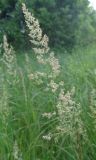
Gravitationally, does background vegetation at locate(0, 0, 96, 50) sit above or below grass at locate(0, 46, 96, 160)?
above

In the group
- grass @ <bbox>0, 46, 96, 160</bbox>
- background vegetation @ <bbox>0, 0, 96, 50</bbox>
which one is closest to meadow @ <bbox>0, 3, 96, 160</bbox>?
grass @ <bbox>0, 46, 96, 160</bbox>

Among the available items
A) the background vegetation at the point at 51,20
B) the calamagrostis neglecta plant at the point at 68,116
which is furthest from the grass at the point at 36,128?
the background vegetation at the point at 51,20

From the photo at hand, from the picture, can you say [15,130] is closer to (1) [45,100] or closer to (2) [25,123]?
(2) [25,123]

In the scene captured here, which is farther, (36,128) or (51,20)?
(51,20)

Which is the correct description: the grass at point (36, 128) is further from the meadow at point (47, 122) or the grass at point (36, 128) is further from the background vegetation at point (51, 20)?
the background vegetation at point (51, 20)

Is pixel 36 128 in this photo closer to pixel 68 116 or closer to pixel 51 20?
pixel 68 116

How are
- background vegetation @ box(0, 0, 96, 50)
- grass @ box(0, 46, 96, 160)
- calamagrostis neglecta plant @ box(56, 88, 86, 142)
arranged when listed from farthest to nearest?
1. background vegetation @ box(0, 0, 96, 50)
2. grass @ box(0, 46, 96, 160)
3. calamagrostis neglecta plant @ box(56, 88, 86, 142)

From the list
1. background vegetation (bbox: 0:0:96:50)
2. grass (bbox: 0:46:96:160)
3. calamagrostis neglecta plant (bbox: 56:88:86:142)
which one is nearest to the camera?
calamagrostis neglecta plant (bbox: 56:88:86:142)

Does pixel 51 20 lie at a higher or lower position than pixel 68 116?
higher

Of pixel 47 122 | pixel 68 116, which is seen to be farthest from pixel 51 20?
pixel 68 116

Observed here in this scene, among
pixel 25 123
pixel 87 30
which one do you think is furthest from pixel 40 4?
pixel 25 123

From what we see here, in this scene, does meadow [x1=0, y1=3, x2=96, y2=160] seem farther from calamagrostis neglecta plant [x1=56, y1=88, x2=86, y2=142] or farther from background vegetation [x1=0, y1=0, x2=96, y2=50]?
background vegetation [x1=0, y1=0, x2=96, y2=50]

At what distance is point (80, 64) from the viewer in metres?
4.51

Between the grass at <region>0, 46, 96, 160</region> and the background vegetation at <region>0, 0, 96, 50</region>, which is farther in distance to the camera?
the background vegetation at <region>0, 0, 96, 50</region>
